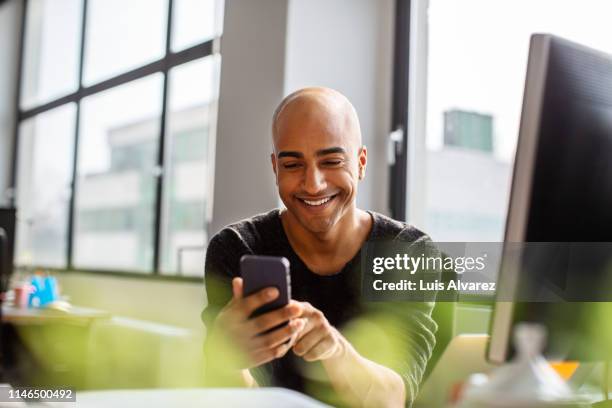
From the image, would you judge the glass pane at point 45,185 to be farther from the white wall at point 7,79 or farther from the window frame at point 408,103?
the window frame at point 408,103

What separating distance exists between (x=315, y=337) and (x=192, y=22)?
2460mm

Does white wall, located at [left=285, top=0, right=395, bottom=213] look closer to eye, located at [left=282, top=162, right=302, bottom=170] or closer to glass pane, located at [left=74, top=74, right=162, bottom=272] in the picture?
eye, located at [left=282, top=162, right=302, bottom=170]

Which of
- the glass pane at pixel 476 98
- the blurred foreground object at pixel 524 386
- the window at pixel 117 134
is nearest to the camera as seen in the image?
the blurred foreground object at pixel 524 386

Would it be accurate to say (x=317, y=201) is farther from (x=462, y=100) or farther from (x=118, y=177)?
(x=118, y=177)

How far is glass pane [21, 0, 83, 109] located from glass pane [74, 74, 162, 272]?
Result: 46 centimetres

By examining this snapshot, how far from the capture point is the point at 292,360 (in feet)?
2.98

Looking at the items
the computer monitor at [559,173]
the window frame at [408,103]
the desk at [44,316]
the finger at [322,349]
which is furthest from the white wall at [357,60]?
the computer monitor at [559,173]

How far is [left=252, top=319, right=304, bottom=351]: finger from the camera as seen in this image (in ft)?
1.96

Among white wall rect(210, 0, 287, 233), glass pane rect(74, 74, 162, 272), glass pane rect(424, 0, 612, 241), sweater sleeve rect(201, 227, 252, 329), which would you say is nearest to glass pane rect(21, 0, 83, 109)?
glass pane rect(74, 74, 162, 272)

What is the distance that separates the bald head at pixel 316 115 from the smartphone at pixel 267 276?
32cm

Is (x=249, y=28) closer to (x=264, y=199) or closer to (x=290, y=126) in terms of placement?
(x=264, y=199)

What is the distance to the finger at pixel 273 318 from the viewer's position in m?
0.58

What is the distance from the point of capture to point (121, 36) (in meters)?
3.50

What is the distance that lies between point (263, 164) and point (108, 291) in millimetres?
1565
